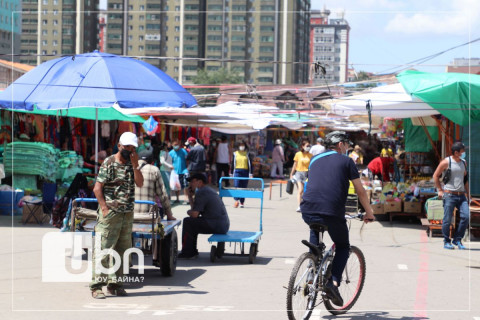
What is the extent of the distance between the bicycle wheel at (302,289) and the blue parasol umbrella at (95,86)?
15.8 feet

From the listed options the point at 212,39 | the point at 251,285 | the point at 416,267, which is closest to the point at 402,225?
the point at 416,267

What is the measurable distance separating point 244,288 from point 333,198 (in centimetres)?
232

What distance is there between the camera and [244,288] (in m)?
8.91

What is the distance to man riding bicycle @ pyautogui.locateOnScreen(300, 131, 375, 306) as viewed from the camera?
23.2 feet

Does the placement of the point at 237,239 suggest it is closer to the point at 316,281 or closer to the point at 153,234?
the point at 153,234

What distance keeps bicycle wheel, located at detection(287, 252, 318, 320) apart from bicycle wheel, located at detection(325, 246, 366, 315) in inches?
26.3

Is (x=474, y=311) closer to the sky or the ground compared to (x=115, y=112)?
closer to the ground

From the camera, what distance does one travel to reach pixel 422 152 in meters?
20.2

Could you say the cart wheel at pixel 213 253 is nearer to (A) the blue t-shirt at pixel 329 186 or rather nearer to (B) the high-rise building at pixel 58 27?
(A) the blue t-shirt at pixel 329 186

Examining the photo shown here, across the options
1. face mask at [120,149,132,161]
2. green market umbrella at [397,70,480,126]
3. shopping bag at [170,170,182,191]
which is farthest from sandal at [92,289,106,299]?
shopping bag at [170,170,182,191]

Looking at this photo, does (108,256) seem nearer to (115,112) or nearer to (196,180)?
(196,180)

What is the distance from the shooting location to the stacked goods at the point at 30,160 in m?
17.3

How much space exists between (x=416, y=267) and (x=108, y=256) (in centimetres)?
483

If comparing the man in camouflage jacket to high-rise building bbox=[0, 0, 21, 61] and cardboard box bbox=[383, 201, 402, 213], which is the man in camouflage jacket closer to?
cardboard box bbox=[383, 201, 402, 213]
